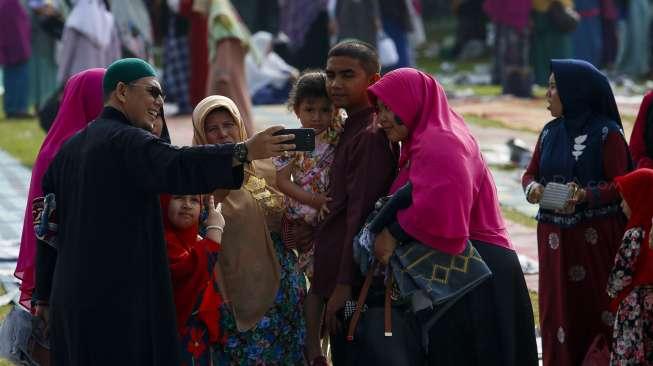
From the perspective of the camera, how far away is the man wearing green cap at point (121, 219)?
4688mm

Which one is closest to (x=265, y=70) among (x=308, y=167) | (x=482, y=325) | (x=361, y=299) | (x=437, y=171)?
(x=308, y=167)

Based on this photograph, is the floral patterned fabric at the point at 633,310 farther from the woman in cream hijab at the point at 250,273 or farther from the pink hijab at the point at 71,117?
the pink hijab at the point at 71,117

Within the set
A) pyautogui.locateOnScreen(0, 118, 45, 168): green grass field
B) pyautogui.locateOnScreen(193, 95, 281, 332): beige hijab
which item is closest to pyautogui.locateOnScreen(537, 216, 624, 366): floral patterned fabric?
pyautogui.locateOnScreen(193, 95, 281, 332): beige hijab

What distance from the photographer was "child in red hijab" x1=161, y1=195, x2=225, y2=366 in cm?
529

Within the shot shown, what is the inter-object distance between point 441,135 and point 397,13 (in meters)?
12.6

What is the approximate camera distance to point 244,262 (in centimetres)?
577

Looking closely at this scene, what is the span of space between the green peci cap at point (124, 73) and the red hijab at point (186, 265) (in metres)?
0.56

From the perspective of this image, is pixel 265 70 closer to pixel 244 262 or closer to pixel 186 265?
pixel 244 262

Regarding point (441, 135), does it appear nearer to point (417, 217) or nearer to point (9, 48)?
point (417, 217)

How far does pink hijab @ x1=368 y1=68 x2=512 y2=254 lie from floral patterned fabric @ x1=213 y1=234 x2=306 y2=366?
0.80 m

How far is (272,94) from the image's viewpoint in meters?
17.3

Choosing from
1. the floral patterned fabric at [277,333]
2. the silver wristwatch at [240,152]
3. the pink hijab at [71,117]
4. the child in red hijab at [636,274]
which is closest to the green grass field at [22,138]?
the pink hijab at [71,117]

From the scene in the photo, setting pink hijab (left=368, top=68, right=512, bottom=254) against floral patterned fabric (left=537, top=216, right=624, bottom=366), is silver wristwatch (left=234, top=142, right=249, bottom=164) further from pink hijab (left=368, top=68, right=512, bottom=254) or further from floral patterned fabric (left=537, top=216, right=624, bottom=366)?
floral patterned fabric (left=537, top=216, right=624, bottom=366)

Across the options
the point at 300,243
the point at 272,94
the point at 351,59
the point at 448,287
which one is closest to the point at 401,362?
the point at 448,287
